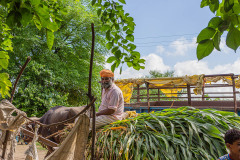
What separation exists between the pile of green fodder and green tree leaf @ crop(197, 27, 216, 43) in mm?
1585

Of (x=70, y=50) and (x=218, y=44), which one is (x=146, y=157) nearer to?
(x=218, y=44)

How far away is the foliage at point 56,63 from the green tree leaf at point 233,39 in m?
9.82

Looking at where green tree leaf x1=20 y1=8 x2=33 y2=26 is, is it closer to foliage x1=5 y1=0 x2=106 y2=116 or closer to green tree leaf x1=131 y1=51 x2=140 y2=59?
green tree leaf x1=131 y1=51 x2=140 y2=59

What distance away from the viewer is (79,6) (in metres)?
13.5

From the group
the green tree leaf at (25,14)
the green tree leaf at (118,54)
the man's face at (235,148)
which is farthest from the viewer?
the man's face at (235,148)

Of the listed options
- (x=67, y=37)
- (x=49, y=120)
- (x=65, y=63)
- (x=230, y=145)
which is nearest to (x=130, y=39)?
(x=230, y=145)

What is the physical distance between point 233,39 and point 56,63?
1190 cm

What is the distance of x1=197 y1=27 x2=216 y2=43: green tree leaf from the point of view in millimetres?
794

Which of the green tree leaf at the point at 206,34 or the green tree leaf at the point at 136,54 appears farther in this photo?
the green tree leaf at the point at 136,54

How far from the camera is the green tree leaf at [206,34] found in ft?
2.61

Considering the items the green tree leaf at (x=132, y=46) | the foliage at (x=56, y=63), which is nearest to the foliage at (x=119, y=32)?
the green tree leaf at (x=132, y=46)

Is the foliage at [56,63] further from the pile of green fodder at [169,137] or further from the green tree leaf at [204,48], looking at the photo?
the green tree leaf at [204,48]

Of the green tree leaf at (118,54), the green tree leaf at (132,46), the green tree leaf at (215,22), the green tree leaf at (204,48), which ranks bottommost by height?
the green tree leaf at (204,48)

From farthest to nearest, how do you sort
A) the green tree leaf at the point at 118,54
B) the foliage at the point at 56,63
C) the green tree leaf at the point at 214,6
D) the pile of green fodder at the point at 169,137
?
the foliage at the point at 56,63 < the pile of green fodder at the point at 169,137 < the green tree leaf at the point at 118,54 < the green tree leaf at the point at 214,6
